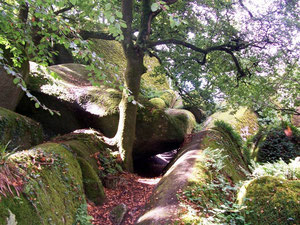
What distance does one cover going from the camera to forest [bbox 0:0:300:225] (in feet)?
13.0

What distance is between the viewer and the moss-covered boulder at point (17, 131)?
261 inches

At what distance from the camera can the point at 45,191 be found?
402 centimetres

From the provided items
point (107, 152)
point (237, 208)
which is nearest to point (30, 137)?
point (107, 152)

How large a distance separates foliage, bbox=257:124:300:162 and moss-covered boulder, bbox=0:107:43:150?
32.1ft

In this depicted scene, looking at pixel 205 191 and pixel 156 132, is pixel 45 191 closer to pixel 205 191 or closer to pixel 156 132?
pixel 205 191

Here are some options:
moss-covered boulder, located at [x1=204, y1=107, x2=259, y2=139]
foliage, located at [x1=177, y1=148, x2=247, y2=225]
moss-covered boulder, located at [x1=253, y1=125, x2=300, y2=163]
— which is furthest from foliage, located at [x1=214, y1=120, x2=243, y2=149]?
foliage, located at [x1=177, y1=148, x2=247, y2=225]

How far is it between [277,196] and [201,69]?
784cm

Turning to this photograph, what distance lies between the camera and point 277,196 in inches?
160

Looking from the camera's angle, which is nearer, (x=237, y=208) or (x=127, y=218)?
(x=237, y=208)

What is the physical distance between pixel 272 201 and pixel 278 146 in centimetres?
819

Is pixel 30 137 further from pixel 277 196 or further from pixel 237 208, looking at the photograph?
Result: pixel 277 196

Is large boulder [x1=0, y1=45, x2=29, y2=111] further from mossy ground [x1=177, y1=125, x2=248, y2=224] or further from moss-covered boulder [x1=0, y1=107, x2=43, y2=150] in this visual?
mossy ground [x1=177, y1=125, x2=248, y2=224]

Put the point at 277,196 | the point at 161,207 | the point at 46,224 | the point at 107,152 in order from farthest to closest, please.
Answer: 1. the point at 107,152
2. the point at 161,207
3. the point at 277,196
4. the point at 46,224

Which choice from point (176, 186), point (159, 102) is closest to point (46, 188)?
point (176, 186)
